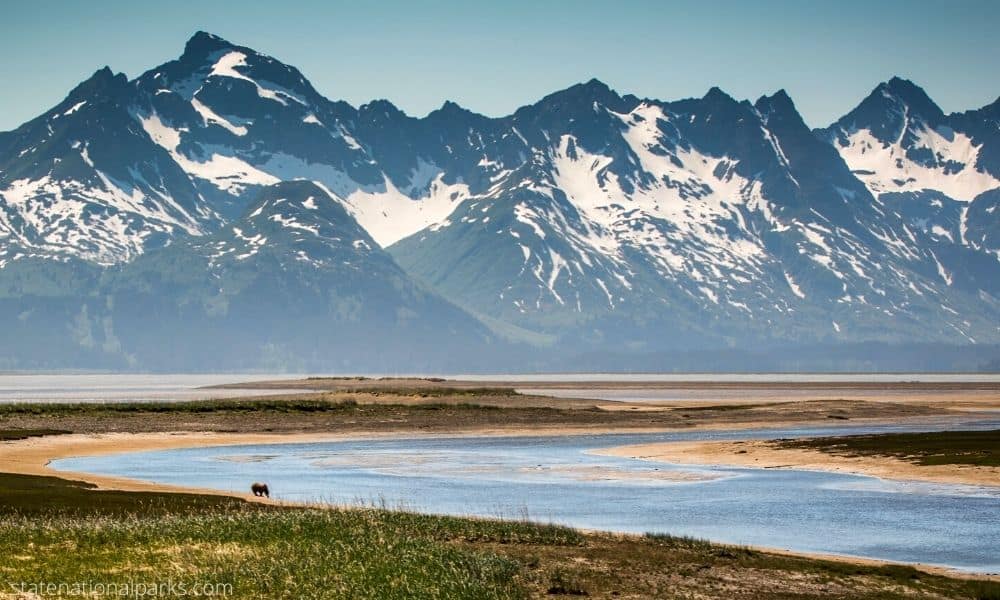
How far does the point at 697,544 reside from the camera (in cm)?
4206

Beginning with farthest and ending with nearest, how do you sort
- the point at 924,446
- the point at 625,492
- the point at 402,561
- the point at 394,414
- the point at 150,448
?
the point at 394,414
the point at 150,448
the point at 924,446
the point at 625,492
the point at 402,561

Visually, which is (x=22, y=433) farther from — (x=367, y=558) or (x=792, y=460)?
(x=367, y=558)

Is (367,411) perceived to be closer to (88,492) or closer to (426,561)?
(88,492)

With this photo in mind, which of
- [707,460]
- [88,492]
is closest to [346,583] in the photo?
[88,492]

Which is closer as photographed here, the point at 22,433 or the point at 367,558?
the point at 367,558

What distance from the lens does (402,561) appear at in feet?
121

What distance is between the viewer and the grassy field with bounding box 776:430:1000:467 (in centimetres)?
6869

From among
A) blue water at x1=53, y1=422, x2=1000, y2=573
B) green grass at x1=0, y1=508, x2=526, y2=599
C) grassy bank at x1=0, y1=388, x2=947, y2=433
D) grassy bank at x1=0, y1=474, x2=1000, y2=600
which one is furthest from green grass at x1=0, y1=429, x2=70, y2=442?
green grass at x1=0, y1=508, x2=526, y2=599

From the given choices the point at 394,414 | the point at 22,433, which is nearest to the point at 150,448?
the point at 22,433

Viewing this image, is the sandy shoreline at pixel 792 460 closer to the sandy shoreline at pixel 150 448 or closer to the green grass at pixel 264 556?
the sandy shoreline at pixel 150 448

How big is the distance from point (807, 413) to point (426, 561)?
9901 centimetres

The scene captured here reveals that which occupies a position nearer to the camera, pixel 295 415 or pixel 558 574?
pixel 558 574

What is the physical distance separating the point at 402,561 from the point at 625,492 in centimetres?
2637

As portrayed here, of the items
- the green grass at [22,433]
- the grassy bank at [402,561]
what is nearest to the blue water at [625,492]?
the grassy bank at [402,561]
